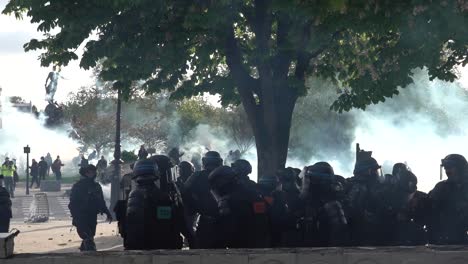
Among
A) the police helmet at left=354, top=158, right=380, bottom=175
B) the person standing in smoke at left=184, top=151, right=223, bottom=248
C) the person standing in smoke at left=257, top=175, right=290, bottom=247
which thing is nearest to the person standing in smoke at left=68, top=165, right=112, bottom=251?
the person standing in smoke at left=184, top=151, right=223, bottom=248

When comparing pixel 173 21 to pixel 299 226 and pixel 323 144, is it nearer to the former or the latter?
pixel 299 226

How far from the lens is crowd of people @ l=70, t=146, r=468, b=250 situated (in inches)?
348

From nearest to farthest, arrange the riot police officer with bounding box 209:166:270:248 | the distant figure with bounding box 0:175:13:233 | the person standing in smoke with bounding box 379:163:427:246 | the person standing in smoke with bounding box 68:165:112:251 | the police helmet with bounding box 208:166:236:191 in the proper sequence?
the riot police officer with bounding box 209:166:270:248
the police helmet with bounding box 208:166:236:191
the person standing in smoke with bounding box 379:163:427:246
the distant figure with bounding box 0:175:13:233
the person standing in smoke with bounding box 68:165:112:251

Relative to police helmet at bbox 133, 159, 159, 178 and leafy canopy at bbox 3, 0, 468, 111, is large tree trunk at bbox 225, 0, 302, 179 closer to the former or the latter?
leafy canopy at bbox 3, 0, 468, 111

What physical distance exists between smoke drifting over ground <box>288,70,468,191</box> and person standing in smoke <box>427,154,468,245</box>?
179 ft

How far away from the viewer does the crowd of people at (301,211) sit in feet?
29.0

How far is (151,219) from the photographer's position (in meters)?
8.84

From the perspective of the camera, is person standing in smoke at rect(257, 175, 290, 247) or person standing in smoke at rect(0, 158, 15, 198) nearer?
person standing in smoke at rect(257, 175, 290, 247)

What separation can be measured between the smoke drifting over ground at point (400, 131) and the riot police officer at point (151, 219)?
55658 millimetres

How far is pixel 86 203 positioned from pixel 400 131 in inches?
2050

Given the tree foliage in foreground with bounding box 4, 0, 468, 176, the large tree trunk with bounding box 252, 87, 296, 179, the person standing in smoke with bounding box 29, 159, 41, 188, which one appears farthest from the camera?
the person standing in smoke with bounding box 29, 159, 41, 188

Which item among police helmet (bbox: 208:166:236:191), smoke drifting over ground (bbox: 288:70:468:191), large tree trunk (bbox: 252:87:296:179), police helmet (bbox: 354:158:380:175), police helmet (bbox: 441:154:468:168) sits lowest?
police helmet (bbox: 208:166:236:191)

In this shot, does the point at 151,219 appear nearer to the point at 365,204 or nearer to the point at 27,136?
the point at 365,204

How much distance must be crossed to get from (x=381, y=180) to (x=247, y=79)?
31.4ft
